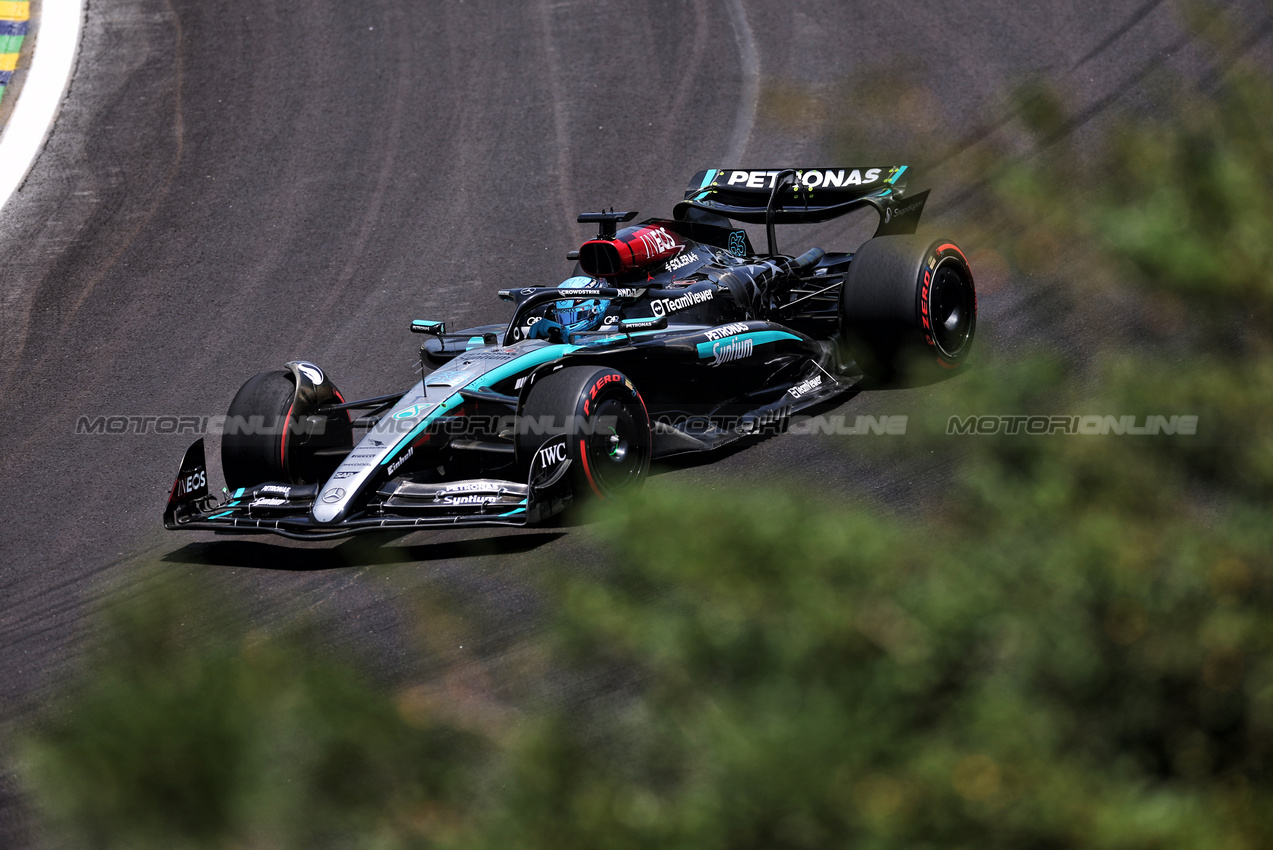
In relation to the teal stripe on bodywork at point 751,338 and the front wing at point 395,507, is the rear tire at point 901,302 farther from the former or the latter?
the front wing at point 395,507

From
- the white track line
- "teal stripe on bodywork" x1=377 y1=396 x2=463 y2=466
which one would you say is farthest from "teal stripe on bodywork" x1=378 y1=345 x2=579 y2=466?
the white track line

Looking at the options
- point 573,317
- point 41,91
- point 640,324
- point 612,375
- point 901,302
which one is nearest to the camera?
point 612,375

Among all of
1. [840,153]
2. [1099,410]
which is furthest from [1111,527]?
[840,153]

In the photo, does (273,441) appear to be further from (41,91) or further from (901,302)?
(41,91)

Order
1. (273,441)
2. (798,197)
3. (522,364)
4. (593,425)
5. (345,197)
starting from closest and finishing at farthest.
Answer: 1. (593,425)
2. (273,441)
3. (522,364)
4. (798,197)
5. (345,197)

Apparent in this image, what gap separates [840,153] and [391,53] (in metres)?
15.3

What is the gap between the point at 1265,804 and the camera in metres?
1.57

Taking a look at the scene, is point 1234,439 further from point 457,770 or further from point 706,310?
point 706,310

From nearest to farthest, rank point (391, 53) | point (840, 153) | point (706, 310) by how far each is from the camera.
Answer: point (840, 153), point (706, 310), point (391, 53)

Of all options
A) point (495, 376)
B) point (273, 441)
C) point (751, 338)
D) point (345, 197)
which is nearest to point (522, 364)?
point (495, 376)

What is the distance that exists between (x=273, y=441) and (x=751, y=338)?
3.08m

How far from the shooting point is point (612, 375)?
7.09 meters

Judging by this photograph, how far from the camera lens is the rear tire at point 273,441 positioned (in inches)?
294

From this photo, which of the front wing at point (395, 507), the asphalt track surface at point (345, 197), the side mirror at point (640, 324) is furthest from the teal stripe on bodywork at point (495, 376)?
the asphalt track surface at point (345, 197)
